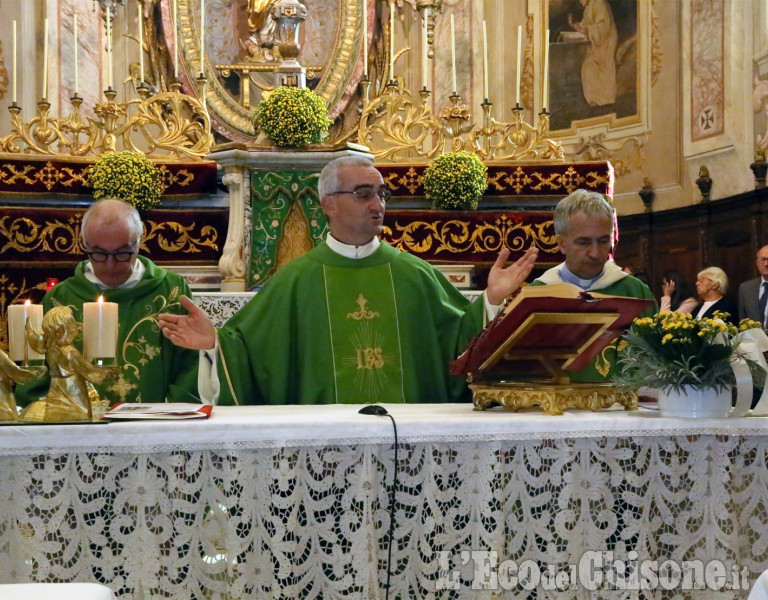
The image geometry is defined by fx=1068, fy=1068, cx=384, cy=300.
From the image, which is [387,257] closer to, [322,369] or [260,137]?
[322,369]

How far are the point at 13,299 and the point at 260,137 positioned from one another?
1.56m

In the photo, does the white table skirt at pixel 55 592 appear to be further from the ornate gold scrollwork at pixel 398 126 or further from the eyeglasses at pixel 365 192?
the ornate gold scrollwork at pixel 398 126

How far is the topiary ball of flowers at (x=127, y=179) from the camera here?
5.71 m

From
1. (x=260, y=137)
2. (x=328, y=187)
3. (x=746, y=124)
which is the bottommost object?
(x=328, y=187)

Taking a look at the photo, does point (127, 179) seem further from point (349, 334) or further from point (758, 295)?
point (758, 295)

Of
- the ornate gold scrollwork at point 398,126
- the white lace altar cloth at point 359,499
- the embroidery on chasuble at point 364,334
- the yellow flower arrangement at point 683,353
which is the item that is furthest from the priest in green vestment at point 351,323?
the ornate gold scrollwork at point 398,126

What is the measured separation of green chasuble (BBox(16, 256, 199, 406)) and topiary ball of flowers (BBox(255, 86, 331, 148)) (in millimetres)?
1572

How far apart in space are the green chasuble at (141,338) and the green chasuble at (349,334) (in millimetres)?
323

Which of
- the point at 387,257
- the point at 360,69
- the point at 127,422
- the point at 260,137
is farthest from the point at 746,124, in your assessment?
the point at 127,422

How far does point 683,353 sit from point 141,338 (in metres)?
2.23

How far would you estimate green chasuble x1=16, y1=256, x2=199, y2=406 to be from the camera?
4234 millimetres

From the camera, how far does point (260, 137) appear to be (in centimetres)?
583

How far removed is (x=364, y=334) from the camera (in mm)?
4184

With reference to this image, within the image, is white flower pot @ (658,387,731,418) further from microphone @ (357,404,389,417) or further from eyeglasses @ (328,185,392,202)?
eyeglasses @ (328,185,392,202)
